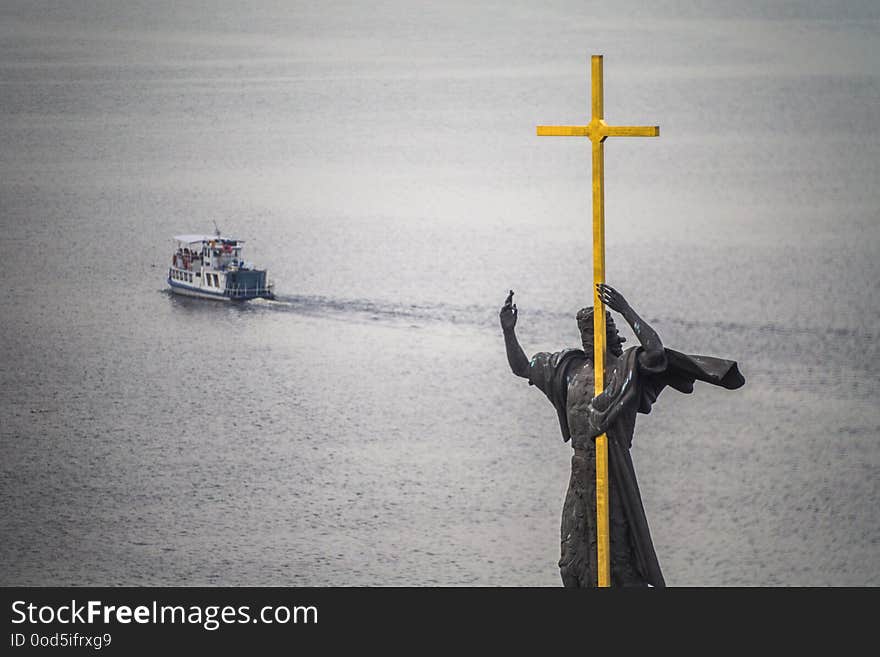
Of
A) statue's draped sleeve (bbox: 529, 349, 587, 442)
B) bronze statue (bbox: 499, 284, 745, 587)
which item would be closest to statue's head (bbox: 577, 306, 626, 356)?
bronze statue (bbox: 499, 284, 745, 587)

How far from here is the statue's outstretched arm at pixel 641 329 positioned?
7945mm

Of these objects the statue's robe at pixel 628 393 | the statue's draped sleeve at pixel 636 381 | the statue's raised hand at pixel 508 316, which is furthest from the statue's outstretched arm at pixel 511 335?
the statue's draped sleeve at pixel 636 381

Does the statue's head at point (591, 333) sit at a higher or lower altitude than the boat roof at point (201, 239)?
lower

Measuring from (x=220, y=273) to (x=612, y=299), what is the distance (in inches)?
326

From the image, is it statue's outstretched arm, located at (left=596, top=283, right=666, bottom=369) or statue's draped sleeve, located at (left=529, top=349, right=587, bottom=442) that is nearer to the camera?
statue's outstretched arm, located at (left=596, top=283, right=666, bottom=369)

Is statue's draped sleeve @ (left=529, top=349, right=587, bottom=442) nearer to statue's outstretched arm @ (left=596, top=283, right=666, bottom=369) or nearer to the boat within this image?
statue's outstretched arm @ (left=596, top=283, right=666, bottom=369)

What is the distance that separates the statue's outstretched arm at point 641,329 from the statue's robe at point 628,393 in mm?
23

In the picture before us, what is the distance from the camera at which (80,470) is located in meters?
15.0

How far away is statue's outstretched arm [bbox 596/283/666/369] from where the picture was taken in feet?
26.1

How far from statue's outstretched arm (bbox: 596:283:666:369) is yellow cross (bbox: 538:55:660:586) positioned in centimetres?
15

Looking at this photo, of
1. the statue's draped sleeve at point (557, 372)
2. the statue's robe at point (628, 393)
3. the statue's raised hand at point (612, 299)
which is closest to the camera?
the statue's raised hand at point (612, 299)

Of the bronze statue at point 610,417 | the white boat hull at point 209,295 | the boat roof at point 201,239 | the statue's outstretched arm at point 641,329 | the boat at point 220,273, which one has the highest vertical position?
the boat roof at point 201,239

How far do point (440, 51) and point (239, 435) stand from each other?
11.2ft

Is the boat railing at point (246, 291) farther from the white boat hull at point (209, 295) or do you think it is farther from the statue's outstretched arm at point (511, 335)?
the statue's outstretched arm at point (511, 335)
